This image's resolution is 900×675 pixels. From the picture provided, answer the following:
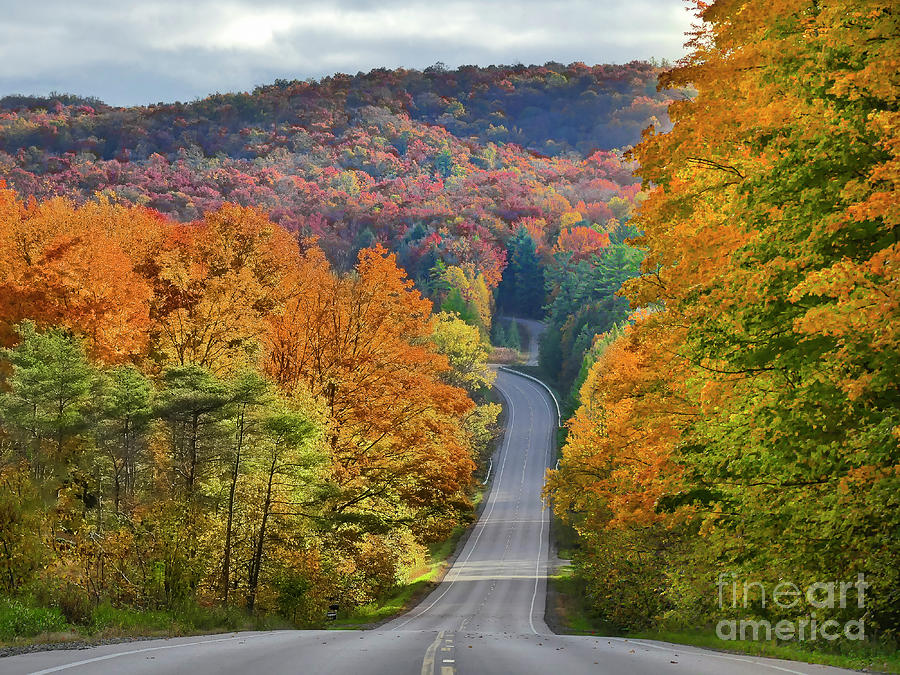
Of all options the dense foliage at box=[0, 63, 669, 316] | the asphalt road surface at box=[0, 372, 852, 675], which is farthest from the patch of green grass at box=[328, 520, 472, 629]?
the dense foliage at box=[0, 63, 669, 316]

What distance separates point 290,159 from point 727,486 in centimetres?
14374

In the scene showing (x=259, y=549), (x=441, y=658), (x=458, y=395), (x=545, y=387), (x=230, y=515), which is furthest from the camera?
(x=545, y=387)

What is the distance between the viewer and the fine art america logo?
1487 cm

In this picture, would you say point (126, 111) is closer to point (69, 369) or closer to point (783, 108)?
point (69, 369)

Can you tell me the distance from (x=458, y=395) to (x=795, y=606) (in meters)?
32.3

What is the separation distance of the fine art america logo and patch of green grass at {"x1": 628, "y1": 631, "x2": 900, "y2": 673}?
0.42 m

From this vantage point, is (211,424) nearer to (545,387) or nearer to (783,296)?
(783,296)

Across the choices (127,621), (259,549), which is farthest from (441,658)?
(259,549)

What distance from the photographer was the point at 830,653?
14.9 m

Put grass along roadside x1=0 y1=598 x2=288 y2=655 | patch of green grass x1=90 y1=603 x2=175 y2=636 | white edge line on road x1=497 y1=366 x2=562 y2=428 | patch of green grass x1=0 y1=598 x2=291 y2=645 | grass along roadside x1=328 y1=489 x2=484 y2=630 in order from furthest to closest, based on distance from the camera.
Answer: white edge line on road x1=497 y1=366 x2=562 y2=428
grass along roadside x1=328 y1=489 x2=484 y2=630
patch of green grass x1=90 y1=603 x2=175 y2=636
patch of green grass x1=0 y1=598 x2=291 y2=645
grass along roadside x1=0 y1=598 x2=288 y2=655

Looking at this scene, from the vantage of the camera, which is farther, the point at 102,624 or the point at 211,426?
the point at 211,426

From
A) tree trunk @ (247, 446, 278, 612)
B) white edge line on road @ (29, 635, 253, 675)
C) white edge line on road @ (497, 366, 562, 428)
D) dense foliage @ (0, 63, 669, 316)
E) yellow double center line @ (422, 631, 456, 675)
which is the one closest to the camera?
white edge line on road @ (29, 635, 253, 675)

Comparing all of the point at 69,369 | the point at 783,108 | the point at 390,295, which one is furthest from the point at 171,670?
the point at 390,295

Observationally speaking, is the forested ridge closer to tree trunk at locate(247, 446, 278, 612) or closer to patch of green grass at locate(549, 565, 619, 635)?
tree trunk at locate(247, 446, 278, 612)
